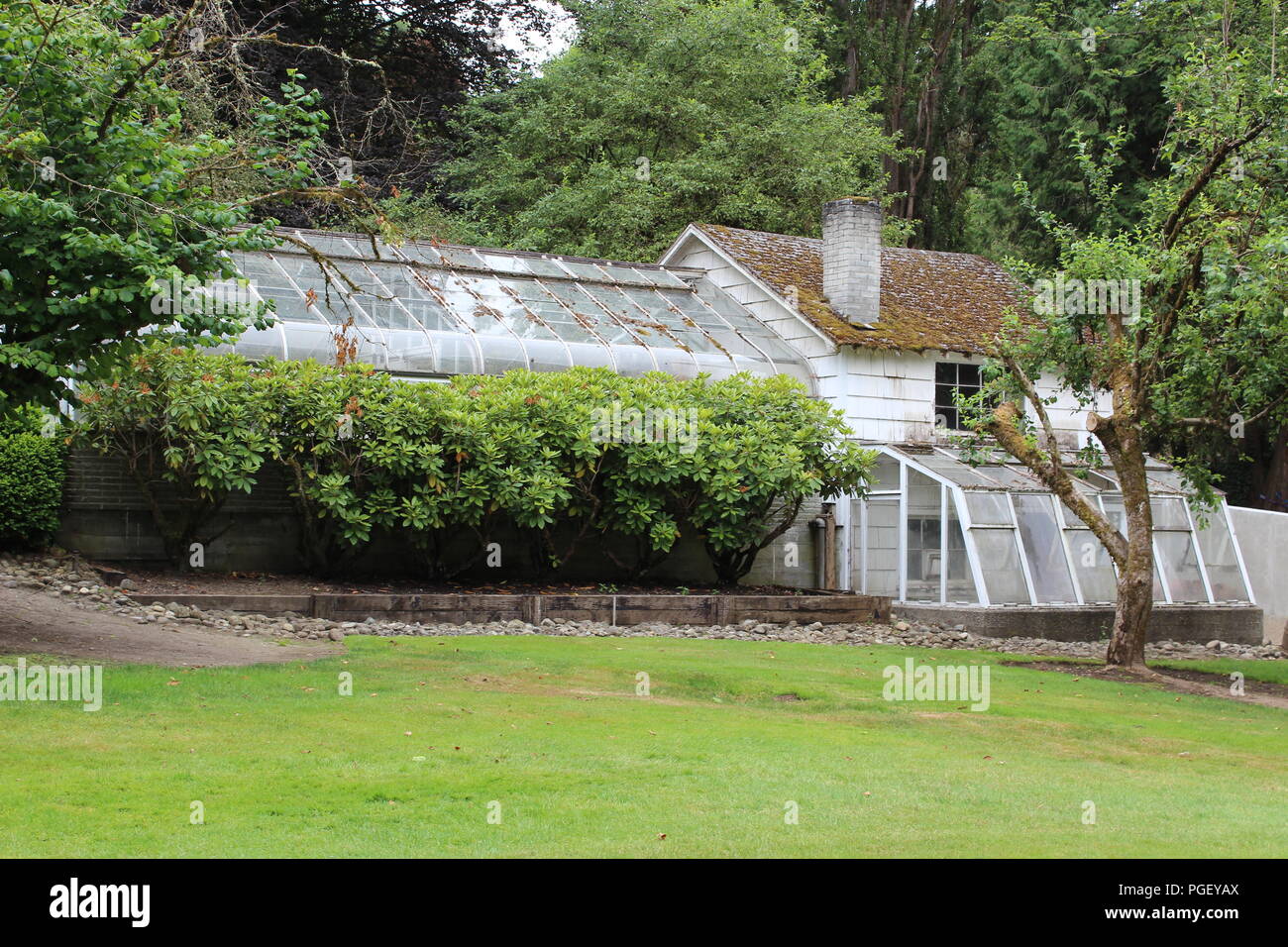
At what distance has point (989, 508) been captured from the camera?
74.8ft

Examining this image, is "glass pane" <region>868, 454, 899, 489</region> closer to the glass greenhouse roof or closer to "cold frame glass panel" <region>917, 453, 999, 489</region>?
"cold frame glass panel" <region>917, 453, 999, 489</region>

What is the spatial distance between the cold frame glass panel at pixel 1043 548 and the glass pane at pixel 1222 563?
339 cm

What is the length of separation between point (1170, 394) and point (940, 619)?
5.60 metres

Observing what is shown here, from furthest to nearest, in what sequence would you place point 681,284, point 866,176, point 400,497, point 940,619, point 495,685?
point 866,176, point 681,284, point 940,619, point 400,497, point 495,685

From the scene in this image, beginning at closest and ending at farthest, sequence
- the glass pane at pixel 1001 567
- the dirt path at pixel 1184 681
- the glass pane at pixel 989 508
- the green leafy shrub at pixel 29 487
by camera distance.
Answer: the dirt path at pixel 1184 681
the green leafy shrub at pixel 29 487
the glass pane at pixel 1001 567
the glass pane at pixel 989 508

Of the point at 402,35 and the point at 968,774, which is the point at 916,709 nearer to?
the point at 968,774

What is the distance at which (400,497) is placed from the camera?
66.0ft

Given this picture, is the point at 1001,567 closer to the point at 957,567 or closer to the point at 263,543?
the point at 957,567

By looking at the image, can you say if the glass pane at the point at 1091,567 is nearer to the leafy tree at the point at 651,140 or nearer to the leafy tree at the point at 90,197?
the leafy tree at the point at 651,140

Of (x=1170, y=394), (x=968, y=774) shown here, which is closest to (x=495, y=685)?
(x=968, y=774)

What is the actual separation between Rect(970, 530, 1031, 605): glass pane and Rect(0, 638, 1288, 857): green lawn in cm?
663

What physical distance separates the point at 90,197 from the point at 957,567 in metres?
14.9

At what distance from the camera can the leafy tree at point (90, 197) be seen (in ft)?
39.8

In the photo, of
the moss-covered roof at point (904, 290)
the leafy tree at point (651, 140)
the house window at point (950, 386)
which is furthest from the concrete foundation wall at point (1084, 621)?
the leafy tree at point (651, 140)
